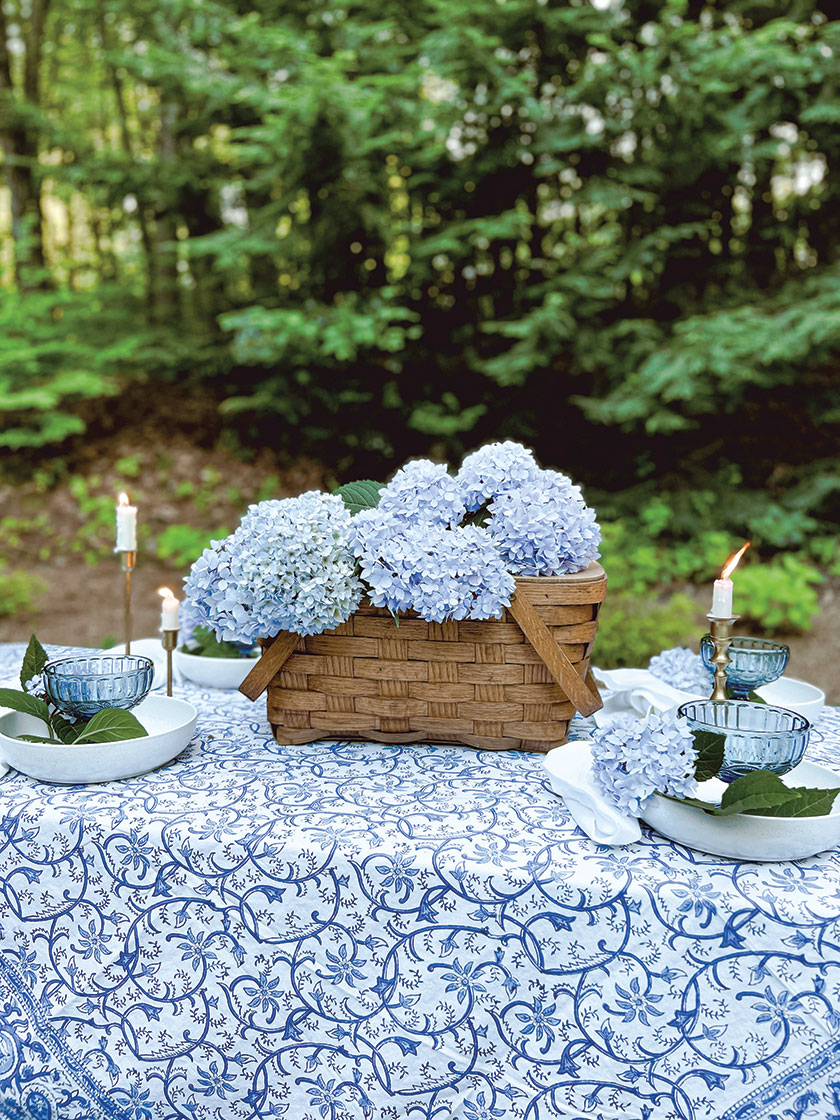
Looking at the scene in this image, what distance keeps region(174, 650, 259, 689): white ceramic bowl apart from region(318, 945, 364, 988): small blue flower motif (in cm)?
68

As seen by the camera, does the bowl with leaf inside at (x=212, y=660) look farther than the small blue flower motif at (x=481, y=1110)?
Yes

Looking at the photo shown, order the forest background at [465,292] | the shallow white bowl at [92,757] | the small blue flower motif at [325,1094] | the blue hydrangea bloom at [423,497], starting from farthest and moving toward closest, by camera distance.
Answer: the forest background at [465,292]
the blue hydrangea bloom at [423,497]
the shallow white bowl at [92,757]
the small blue flower motif at [325,1094]

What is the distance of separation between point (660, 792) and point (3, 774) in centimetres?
87

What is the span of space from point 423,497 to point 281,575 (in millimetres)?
232

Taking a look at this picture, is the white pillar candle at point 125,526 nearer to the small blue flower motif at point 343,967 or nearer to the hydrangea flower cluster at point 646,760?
the small blue flower motif at point 343,967

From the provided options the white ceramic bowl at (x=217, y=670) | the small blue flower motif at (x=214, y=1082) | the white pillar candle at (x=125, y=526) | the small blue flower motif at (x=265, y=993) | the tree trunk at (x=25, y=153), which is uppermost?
the tree trunk at (x=25, y=153)

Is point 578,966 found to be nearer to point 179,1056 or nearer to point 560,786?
point 560,786

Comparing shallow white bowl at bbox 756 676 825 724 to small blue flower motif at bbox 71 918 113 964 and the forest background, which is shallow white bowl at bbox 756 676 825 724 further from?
the forest background

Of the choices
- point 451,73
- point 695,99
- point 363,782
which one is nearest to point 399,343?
point 451,73

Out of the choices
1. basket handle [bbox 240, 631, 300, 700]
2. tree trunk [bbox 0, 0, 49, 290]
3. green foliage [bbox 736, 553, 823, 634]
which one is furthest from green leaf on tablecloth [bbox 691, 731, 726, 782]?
tree trunk [bbox 0, 0, 49, 290]

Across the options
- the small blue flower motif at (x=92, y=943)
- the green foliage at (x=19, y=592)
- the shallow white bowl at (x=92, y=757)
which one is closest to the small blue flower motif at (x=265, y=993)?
the small blue flower motif at (x=92, y=943)

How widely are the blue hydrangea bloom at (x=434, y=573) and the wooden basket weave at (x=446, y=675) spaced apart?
0.15ft

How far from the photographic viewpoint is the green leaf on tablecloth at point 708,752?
0.93 metres

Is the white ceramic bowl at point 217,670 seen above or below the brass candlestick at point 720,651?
below
